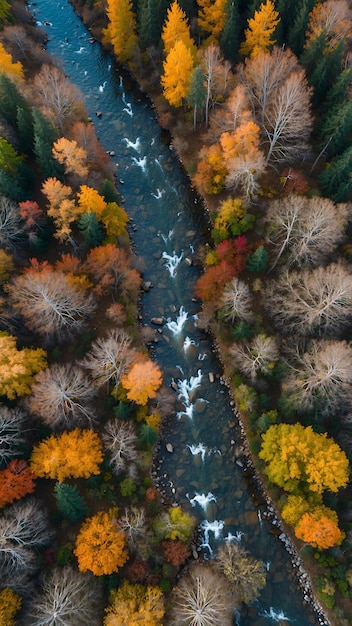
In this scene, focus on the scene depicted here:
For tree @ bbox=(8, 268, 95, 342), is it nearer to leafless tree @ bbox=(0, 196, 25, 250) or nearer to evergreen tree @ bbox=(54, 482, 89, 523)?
leafless tree @ bbox=(0, 196, 25, 250)

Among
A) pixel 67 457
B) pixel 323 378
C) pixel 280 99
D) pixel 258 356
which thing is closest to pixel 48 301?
pixel 67 457

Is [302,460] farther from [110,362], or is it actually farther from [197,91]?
[197,91]

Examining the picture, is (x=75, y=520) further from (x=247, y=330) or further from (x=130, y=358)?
(x=247, y=330)

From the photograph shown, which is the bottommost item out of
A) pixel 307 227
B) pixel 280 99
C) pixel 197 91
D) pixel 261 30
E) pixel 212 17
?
pixel 307 227

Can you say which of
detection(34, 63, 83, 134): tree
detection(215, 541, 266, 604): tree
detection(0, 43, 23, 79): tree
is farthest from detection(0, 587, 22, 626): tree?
detection(0, 43, 23, 79): tree

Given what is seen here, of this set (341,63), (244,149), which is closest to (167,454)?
(244,149)
